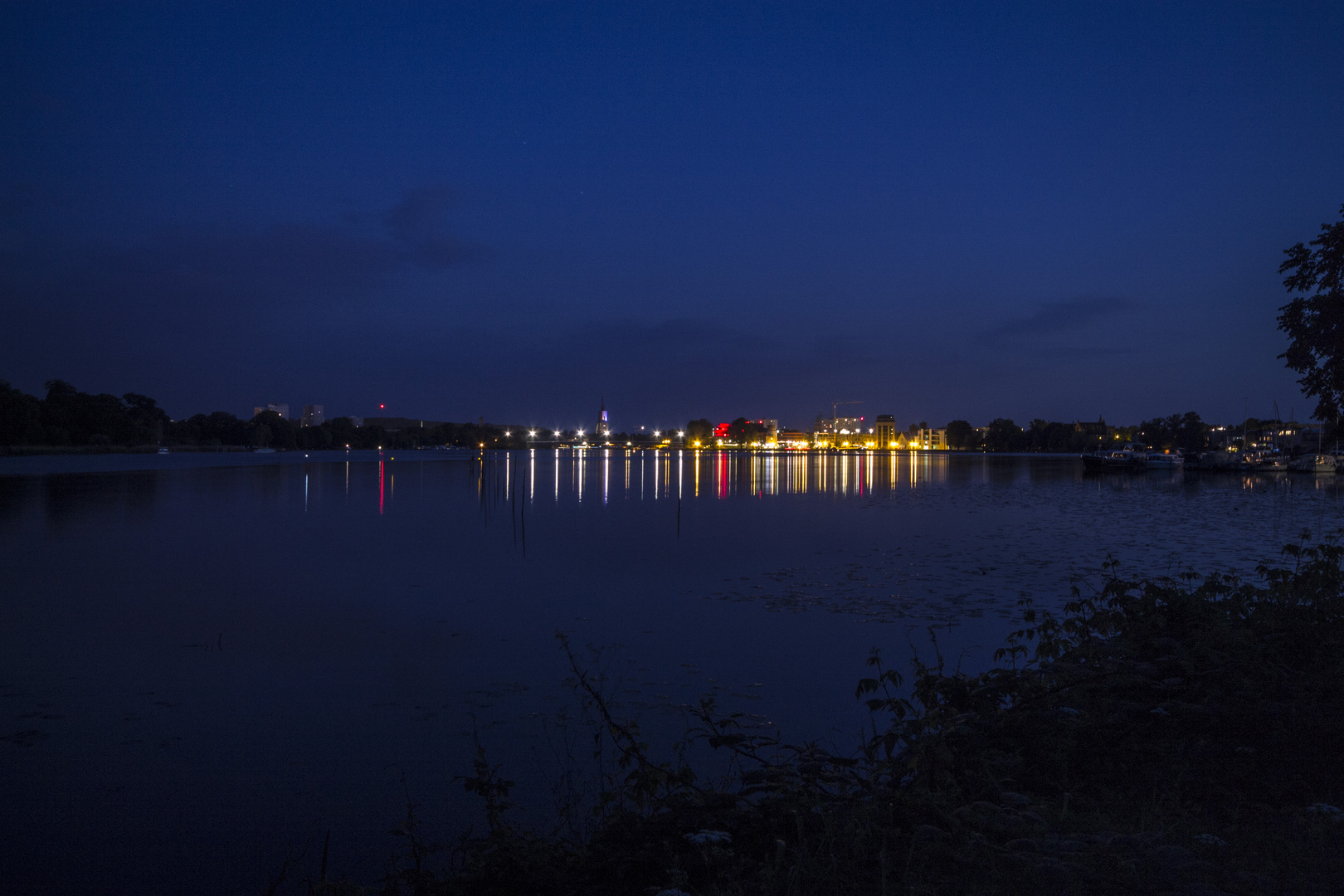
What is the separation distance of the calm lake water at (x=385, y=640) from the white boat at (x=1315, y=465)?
241ft

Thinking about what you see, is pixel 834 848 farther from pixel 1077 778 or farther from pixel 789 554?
pixel 789 554

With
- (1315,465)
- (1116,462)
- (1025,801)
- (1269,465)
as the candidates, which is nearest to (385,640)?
(1025,801)

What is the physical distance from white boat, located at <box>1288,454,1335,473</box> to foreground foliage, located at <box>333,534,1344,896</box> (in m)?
104

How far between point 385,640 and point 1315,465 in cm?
10969

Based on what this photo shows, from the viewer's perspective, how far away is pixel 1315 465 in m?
88.9

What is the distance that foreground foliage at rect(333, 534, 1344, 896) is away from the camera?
4.12 m

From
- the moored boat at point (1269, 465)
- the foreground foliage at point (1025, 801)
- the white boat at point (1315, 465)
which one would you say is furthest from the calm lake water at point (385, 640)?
the moored boat at point (1269, 465)

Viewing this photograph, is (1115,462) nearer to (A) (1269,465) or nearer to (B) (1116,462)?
(B) (1116,462)

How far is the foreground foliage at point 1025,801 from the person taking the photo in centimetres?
412

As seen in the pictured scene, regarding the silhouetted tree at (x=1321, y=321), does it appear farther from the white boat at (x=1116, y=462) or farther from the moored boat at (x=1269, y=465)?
the moored boat at (x=1269, y=465)

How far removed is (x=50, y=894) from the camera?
5539 mm

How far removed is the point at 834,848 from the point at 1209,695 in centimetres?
401

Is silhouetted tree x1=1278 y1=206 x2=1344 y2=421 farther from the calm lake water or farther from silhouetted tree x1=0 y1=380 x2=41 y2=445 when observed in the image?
silhouetted tree x1=0 y1=380 x2=41 y2=445

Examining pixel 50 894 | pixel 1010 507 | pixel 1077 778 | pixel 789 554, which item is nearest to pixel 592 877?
pixel 1077 778
